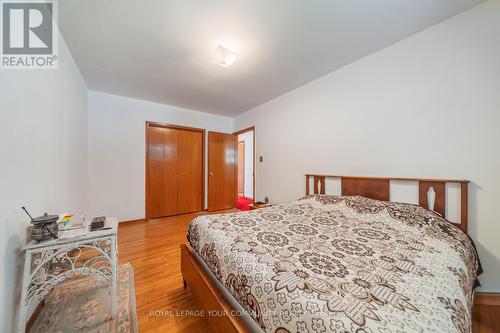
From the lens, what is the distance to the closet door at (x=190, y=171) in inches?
158

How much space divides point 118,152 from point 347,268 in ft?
12.7

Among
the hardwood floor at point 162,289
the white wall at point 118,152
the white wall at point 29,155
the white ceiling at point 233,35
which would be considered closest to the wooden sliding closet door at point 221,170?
the white wall at point 118,152

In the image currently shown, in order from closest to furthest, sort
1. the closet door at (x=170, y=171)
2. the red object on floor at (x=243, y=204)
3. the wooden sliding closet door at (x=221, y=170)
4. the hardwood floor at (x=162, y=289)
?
the hardwood floor at (x=162, y=289)
the closet door at (x=170, y=171)
the wooden sliding closet door at (x=221, y=170)
the red object on floor at (x=243, y=204)

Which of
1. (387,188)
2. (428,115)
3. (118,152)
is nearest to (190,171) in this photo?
(118,152)

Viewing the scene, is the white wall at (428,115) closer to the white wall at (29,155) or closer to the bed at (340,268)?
the bed at (340,268)

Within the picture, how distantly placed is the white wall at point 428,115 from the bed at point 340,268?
16cm

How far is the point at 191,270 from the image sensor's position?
4.72ft

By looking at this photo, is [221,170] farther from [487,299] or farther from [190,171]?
[487,299]

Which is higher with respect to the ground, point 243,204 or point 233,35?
point 233,35

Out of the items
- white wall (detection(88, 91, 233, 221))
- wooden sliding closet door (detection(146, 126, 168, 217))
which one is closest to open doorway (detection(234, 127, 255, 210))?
wooden sliding closet door (detection(146, 126, 168, 217))

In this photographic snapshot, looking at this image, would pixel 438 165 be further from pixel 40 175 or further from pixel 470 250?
pixel 40 175

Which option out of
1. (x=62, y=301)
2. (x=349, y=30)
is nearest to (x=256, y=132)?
(x=349, y=30)

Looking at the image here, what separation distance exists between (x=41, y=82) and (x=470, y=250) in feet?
11.5

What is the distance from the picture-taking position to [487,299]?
1360mm
